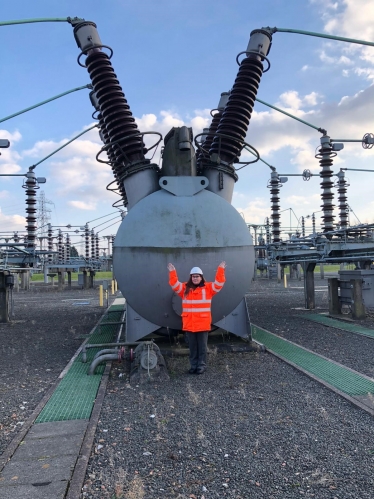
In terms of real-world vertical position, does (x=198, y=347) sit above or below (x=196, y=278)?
below

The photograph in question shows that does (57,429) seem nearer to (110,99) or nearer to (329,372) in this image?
(329,372)

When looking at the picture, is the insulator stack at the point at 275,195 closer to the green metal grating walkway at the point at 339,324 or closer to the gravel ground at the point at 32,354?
the green metal grating walkway at the point at 339,324

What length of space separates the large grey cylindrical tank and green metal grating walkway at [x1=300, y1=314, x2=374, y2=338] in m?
4.84

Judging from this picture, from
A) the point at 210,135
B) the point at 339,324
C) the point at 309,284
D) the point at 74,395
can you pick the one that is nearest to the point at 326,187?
the point at 309,284

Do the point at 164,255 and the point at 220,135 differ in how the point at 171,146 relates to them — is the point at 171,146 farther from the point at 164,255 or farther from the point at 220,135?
the point at 164,255

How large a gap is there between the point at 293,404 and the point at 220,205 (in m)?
3.57

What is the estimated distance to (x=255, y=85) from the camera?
9023 mm

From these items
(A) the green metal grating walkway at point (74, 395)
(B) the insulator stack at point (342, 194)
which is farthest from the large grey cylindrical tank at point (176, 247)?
(B) the insulator stack at point (342, 194)

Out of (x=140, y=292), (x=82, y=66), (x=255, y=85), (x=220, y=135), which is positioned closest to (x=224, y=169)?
(x=220, y=135)

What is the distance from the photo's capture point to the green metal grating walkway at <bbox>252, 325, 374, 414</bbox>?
5.77 metres

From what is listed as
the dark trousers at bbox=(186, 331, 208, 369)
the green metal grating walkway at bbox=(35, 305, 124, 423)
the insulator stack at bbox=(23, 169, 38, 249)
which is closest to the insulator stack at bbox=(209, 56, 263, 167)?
the dark trousers at bbox=(186, 331, 208, 369)

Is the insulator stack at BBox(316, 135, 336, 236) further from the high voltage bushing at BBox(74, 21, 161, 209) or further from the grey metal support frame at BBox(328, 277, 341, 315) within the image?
the high voltage bushing at BBox(74, 21, 161, 209)

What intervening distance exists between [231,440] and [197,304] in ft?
8.87

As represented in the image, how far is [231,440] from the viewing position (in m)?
4.38
